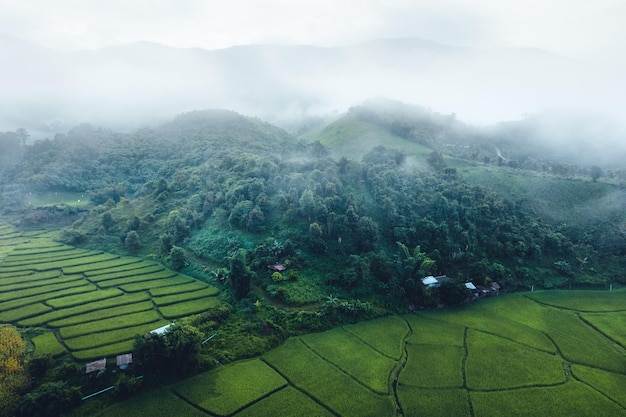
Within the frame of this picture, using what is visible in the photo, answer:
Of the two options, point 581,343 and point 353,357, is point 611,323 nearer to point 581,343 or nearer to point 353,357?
point 581,343

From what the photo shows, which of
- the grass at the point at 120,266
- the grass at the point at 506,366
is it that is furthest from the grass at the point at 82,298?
the grass at the point at 506,366

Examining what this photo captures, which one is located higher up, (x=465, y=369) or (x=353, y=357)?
(x=465, y=369)

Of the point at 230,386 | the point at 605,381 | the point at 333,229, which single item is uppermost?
the point at 333,229

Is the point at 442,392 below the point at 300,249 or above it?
below

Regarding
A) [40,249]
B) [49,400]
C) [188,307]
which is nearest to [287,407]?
[49,400]

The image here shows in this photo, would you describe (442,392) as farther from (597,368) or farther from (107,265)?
(107,265)

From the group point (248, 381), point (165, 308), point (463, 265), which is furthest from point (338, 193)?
point (248, 381)

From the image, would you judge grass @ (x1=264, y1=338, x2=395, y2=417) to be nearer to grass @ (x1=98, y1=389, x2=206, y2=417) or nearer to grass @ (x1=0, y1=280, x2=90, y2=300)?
grass @ (x1=98, y1=389, x2=206, y2=417)
